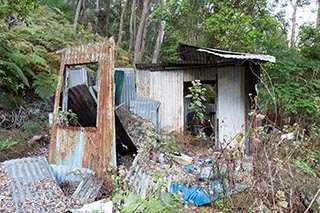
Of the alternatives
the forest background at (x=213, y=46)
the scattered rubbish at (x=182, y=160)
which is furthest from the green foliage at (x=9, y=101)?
the scattered rubbish at (x=182, y=160)

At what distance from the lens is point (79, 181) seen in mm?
3914

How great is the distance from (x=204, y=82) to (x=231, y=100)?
1149 mm

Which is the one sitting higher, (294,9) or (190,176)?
(294,9)

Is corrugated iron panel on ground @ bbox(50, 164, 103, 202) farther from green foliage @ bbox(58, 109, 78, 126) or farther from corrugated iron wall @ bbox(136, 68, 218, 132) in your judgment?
corrugated iron wall @ bbox(136, 68, 218, 132)

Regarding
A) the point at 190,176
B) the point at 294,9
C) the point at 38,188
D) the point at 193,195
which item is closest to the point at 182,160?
the point at 190,176

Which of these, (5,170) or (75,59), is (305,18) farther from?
(5,170)

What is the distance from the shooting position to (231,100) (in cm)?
720

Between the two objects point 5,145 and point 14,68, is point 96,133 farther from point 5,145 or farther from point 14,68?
point 14,68

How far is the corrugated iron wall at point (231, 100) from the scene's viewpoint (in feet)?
23.1

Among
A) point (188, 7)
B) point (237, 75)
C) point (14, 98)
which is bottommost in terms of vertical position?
point (14, 98)

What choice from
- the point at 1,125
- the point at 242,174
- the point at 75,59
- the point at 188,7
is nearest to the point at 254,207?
the point at 242,174

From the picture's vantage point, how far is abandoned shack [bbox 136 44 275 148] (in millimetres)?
7000

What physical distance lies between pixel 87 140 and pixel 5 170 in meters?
1.14

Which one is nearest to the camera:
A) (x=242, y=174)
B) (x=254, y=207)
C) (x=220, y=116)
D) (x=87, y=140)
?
(x=254, y=207)
